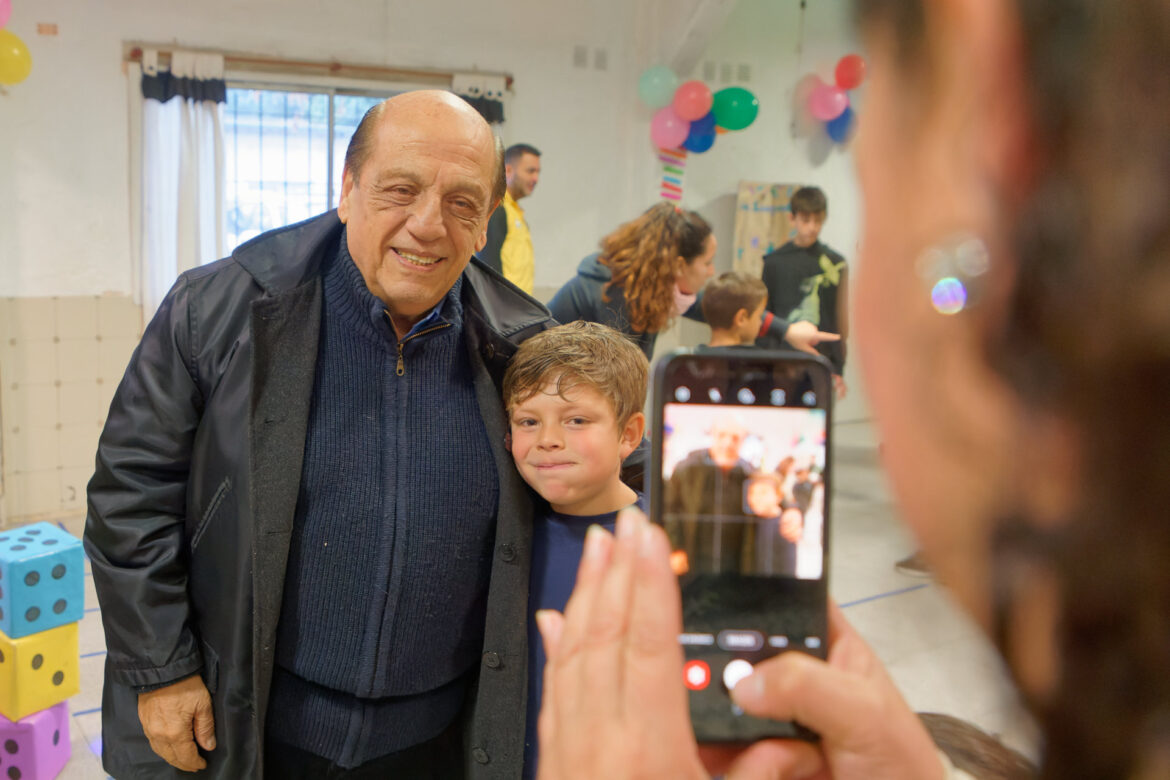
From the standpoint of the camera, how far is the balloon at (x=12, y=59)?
3.56 meters

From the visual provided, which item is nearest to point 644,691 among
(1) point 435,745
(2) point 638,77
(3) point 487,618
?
(3) point 487,618

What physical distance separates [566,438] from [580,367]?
96 mm

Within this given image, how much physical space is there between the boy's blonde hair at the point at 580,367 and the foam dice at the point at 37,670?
157 centimetres

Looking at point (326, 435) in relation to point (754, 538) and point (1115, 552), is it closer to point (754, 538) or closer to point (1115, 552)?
point (754, 538)

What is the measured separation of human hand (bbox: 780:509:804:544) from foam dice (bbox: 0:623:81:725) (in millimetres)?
2188

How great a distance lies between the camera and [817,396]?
0.46 m

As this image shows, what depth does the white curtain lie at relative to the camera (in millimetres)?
4129

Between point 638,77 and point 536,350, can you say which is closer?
point 536,350

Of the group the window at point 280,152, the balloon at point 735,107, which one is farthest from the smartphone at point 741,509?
the balloon at point 735,107

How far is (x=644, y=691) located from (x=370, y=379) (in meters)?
0.94

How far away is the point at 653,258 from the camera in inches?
92.0

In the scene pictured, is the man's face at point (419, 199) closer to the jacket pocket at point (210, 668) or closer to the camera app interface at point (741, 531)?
the jacket pocket at point (210, 668)

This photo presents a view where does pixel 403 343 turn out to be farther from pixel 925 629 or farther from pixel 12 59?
pixel 12 59

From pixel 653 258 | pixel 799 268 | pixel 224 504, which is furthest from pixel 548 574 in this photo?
pixel 799 268
